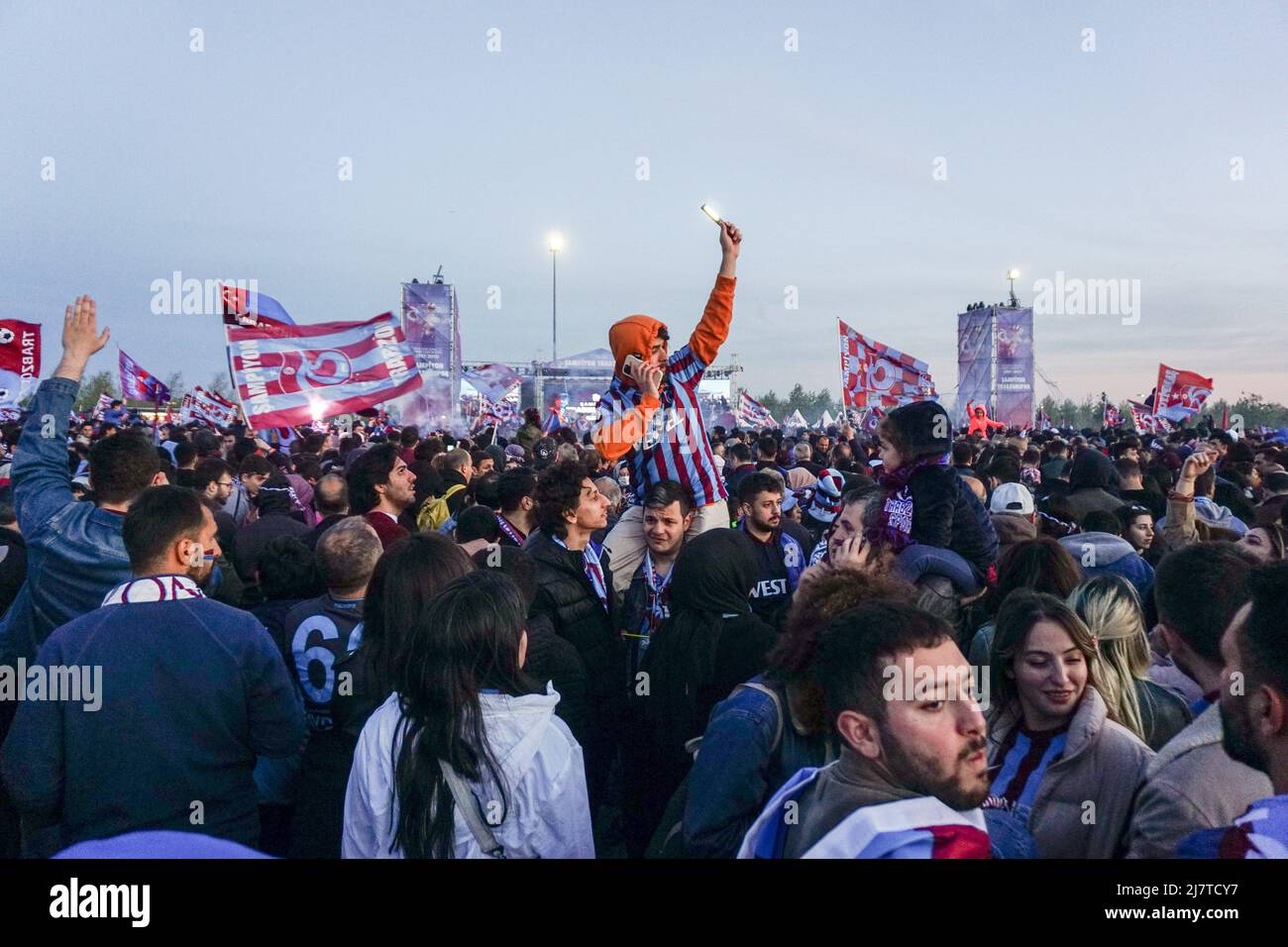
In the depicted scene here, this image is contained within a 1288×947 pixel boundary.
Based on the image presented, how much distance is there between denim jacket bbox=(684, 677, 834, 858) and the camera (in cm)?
250

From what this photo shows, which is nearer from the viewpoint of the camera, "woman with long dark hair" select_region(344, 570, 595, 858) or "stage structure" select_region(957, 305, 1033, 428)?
"woman with long dark hair" select_region(344, 570, 595, 858)

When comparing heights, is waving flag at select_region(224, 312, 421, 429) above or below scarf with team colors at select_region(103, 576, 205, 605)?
above

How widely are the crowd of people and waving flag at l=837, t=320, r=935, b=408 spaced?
35.7 feet

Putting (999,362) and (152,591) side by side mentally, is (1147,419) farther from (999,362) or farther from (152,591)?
(152,591)

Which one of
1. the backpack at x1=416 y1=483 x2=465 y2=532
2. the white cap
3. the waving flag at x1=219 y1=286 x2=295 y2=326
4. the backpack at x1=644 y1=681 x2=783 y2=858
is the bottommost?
the backpack at x1=644 y1=681 x2=783 y2=858

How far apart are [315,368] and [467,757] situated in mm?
6752

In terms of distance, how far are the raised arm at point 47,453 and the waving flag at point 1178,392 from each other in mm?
22422

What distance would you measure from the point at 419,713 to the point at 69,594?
2288 mm

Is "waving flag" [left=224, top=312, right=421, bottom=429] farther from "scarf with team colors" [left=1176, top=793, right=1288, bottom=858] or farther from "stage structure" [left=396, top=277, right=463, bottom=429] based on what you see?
"stage structure" [left=396, top=277, right=463, bottom=429]

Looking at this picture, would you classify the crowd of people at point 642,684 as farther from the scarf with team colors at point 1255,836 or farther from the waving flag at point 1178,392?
the waving flag at point 1178,392

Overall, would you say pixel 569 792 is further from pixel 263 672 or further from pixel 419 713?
pixel 263 672

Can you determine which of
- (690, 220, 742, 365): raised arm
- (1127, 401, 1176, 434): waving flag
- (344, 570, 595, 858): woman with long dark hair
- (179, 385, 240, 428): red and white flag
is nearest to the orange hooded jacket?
(690, 220, 742, 365): raised arm

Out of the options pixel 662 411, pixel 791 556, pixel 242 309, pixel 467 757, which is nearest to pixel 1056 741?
pixel 467 757

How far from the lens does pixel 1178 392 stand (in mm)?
20938
